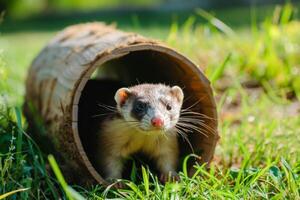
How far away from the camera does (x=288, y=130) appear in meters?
5.60

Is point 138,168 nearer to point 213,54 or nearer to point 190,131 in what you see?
point 190,131

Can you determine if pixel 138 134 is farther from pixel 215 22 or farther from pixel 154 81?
pixel 215 22

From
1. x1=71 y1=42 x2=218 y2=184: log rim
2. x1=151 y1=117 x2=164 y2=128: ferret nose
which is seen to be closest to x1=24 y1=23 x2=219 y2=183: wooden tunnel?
x1=71 y1=42 x2=218 y2=184: log rim

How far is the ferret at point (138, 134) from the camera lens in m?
4.69

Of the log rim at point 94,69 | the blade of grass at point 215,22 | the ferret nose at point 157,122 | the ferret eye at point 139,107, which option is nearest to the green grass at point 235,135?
the blade of grass at point 215,22

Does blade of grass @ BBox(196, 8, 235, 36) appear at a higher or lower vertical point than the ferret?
higher

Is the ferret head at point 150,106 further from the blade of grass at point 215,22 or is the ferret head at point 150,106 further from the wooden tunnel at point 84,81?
the blade of grass at point 215,22

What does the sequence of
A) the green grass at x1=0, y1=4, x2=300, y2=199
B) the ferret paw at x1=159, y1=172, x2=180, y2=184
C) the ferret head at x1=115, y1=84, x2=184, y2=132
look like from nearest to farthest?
the green grass at x1=0, y1=4, x2=300, y2=199 < the ferret head at x1=115, y1=84, x2=184, y2=132 < the ferret paw at x1=159, y1=172, x2=180, y2=184

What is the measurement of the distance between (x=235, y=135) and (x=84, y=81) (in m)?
1.63

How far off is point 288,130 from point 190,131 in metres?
1.05

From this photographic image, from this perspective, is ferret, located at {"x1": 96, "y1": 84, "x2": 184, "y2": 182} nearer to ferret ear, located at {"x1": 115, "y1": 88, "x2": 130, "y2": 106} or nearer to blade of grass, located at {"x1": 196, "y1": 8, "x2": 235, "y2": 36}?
ferret ear, located at {"x1": 115, "y1": 88, "x2": 130, "y2": 106}

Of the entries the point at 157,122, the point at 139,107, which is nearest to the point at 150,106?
the point at 139,107

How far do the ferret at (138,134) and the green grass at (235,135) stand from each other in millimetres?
243

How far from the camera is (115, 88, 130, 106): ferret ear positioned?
15.8 ft
